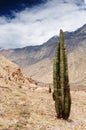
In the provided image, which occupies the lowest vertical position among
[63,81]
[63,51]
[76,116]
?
[76,116]

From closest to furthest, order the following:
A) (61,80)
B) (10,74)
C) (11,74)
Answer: (61,80), (10,74), (11,74)

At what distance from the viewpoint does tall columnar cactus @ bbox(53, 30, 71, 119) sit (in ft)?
106

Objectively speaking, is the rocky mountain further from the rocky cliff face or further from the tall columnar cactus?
the tall columnar cactus

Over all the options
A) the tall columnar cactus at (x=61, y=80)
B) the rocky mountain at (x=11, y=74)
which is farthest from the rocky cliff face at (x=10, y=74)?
the tall columnar cactus at (x=61, y=80)

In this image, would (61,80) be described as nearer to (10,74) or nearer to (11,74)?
(10,74)

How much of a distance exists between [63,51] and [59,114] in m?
6.18

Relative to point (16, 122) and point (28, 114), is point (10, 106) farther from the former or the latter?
point (16, 122)

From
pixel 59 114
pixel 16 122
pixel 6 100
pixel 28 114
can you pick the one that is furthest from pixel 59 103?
pixel 6 100

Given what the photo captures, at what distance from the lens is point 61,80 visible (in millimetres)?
32281

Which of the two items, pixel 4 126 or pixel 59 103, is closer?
pixel 4 126

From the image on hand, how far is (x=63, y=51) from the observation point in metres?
32.7

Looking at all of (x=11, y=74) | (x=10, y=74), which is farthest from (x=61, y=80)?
(x=11, y=74)

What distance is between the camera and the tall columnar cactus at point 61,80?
3241 centimetres

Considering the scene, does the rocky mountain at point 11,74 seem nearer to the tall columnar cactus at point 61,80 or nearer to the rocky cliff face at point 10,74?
the rocky cliff face at point 10,74
